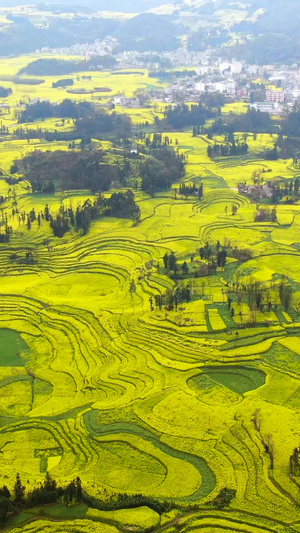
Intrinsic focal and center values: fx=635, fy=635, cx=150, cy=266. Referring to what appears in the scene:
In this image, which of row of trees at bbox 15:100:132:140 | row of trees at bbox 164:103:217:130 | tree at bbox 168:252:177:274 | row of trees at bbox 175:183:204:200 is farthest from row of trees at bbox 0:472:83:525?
row of trees at bbox 164:103:217:130

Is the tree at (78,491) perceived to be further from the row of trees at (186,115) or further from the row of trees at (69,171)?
the row of trees at (186,115)

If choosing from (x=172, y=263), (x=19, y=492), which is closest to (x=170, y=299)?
(x=172, y=263)

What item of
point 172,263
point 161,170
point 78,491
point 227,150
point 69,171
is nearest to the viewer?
point 78,491

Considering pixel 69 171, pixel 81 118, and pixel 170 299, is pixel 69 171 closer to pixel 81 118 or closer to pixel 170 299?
pixel 81 118

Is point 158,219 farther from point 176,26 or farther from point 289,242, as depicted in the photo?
point 176,26

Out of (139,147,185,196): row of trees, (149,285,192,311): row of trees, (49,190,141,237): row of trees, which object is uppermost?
(139,147,185,196): row of trees

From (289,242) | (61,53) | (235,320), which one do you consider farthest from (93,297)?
(61,53)

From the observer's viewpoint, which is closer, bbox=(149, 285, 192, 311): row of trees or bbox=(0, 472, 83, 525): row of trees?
bbox=(0, 472, 83, 525): row of trees

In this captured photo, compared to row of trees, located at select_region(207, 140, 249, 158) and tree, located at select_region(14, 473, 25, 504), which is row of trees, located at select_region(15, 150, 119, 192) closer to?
row of trees, located at select_region(207, 140, 249, 158)

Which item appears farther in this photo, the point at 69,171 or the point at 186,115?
the point at 186,115
